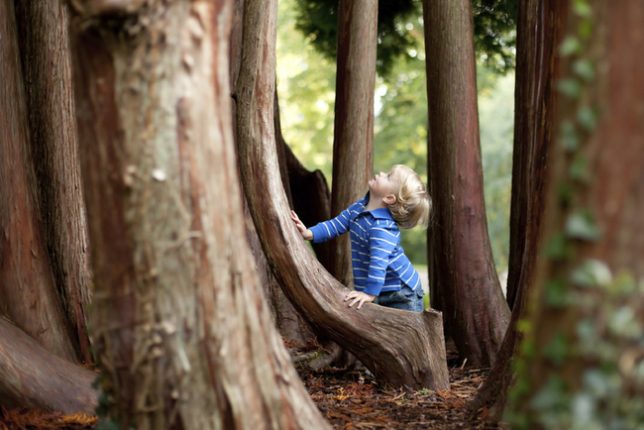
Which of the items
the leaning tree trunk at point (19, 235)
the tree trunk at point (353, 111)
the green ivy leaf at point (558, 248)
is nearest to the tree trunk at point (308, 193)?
the tree trunk at point (353, 111)

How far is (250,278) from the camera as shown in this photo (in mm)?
3025

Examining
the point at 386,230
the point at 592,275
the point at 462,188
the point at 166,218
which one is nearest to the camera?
the point at 592,275

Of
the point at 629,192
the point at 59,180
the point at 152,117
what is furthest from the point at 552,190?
the point at 59,180

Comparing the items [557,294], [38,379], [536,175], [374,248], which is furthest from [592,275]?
[374,248]

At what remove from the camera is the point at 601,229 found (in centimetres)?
239

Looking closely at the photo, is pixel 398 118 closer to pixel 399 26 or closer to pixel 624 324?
pixel 399 26

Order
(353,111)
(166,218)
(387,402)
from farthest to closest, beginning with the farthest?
(353,111) → (387,402) → (166,218)

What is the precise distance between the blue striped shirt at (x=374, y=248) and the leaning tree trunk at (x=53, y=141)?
1.53 metres

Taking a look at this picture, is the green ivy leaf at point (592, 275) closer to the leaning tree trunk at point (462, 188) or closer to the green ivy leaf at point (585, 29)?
the green ivy leaf at point (585, 29)

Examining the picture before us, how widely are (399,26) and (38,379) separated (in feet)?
22.6

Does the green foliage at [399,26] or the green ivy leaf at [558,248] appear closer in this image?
the green ivy leaf at [558,248]

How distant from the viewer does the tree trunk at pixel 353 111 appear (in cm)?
660

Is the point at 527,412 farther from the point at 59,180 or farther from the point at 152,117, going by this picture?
the point at 59,180

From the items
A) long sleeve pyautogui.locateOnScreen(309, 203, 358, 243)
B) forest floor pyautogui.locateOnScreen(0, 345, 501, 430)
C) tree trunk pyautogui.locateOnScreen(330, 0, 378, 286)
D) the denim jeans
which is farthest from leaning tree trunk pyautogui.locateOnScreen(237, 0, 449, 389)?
tree trunk pyautogui.locateOnScreen(330, 0, 378, 286)
